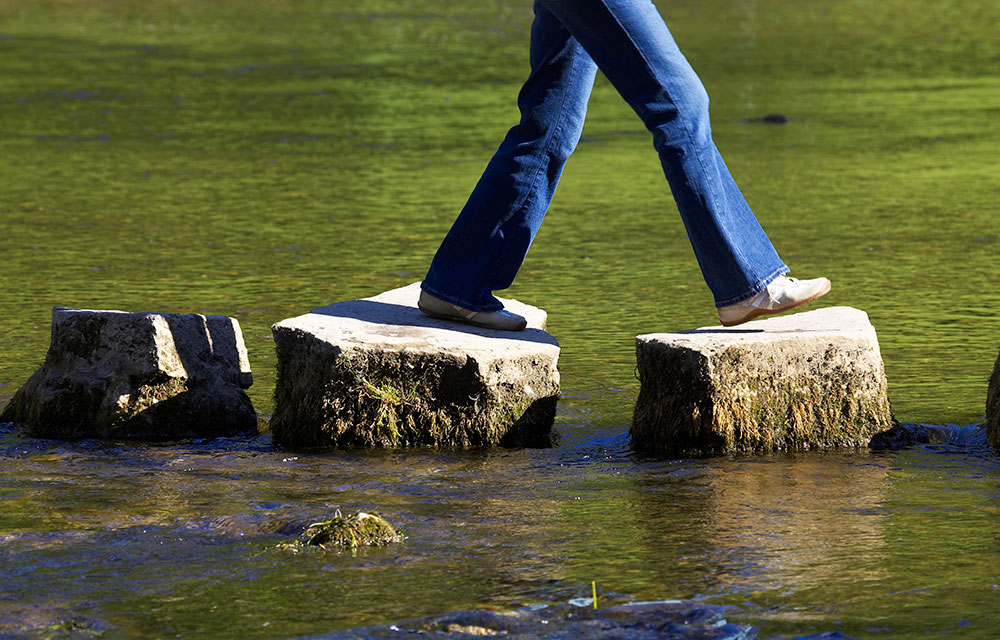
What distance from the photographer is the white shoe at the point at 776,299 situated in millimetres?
5113

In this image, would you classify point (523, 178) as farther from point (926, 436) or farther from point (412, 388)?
point (926, 436)

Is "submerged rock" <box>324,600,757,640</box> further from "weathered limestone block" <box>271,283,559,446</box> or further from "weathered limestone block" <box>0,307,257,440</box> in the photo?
"weathered limestone block" <box>0,307,257,440</box>

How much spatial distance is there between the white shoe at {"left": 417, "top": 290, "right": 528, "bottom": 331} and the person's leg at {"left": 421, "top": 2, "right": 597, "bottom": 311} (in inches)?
0.9

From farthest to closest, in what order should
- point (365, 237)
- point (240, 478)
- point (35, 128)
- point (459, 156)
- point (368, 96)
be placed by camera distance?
point (368, 96) < point (35, 128) < point (459, 156) < point (365, 237) < point (240, 478)

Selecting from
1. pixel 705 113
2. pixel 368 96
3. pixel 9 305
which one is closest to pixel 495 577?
pixel 705 113

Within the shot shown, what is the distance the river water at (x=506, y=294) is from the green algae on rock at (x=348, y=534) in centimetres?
6

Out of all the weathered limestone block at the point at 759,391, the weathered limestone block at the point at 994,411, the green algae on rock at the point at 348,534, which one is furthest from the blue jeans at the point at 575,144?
the green algae on rock at the point at 348,534

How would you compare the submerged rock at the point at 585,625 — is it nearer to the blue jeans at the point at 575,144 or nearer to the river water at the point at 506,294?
→ the river water at the point at 506,294

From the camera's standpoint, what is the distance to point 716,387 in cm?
490

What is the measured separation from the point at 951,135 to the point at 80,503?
31.5 feet

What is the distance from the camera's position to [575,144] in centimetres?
525

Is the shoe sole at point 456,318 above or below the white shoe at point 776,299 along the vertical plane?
below

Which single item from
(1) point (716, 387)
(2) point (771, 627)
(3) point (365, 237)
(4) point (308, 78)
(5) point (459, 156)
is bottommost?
(2) point (771, 627)

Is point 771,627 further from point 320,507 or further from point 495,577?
point 320,507
